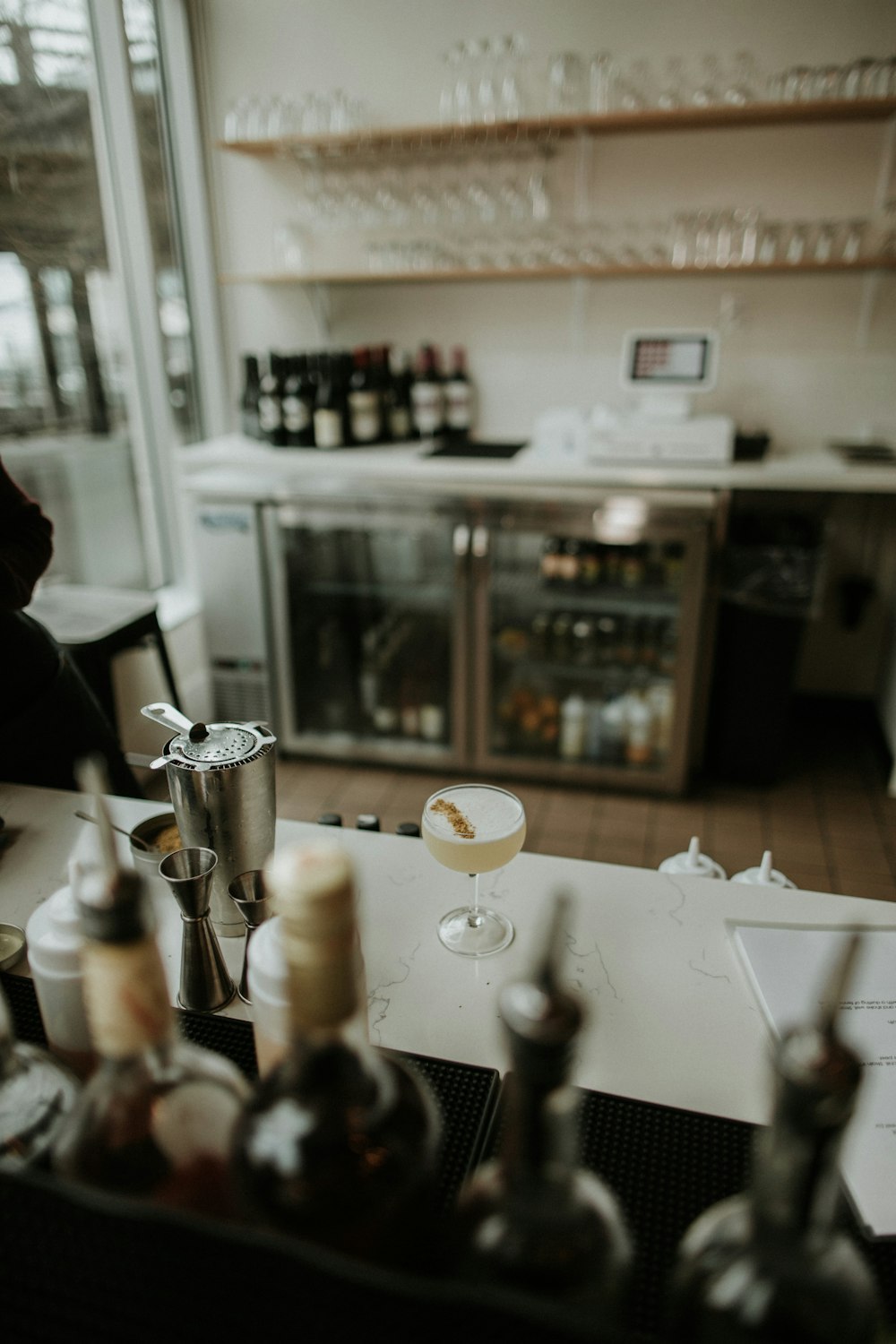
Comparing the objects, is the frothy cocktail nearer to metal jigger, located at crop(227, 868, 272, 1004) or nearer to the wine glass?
the wine glass

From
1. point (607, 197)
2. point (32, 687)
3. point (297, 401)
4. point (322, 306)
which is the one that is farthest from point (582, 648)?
point (32, 687)

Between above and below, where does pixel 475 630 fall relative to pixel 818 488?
below

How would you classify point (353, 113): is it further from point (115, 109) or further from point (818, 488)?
point (818, 488)

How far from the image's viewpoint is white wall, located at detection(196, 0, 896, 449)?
10.1 feet

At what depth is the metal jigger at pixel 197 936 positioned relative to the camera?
2.84 feet

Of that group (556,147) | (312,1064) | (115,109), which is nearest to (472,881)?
(312,1064)

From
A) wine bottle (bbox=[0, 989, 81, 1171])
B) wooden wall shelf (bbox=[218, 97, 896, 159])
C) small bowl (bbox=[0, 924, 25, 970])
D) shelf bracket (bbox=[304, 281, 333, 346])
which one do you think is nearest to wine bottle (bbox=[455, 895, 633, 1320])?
wine bottle (bbox=[0, 989, 81, 1171])

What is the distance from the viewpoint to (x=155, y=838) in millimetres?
1151

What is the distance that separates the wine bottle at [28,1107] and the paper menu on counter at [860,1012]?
0.58 m

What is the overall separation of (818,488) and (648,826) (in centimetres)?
125

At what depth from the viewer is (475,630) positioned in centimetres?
316

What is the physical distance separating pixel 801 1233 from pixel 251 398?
3.65 m

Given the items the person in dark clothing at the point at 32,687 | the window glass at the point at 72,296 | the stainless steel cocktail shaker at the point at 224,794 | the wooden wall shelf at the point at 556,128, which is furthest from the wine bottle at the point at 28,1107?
the wooden wall shelf at the point at 556,128

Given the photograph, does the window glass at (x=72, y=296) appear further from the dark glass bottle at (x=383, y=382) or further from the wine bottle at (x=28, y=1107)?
the wine bottle at (x=28, y=1107)
